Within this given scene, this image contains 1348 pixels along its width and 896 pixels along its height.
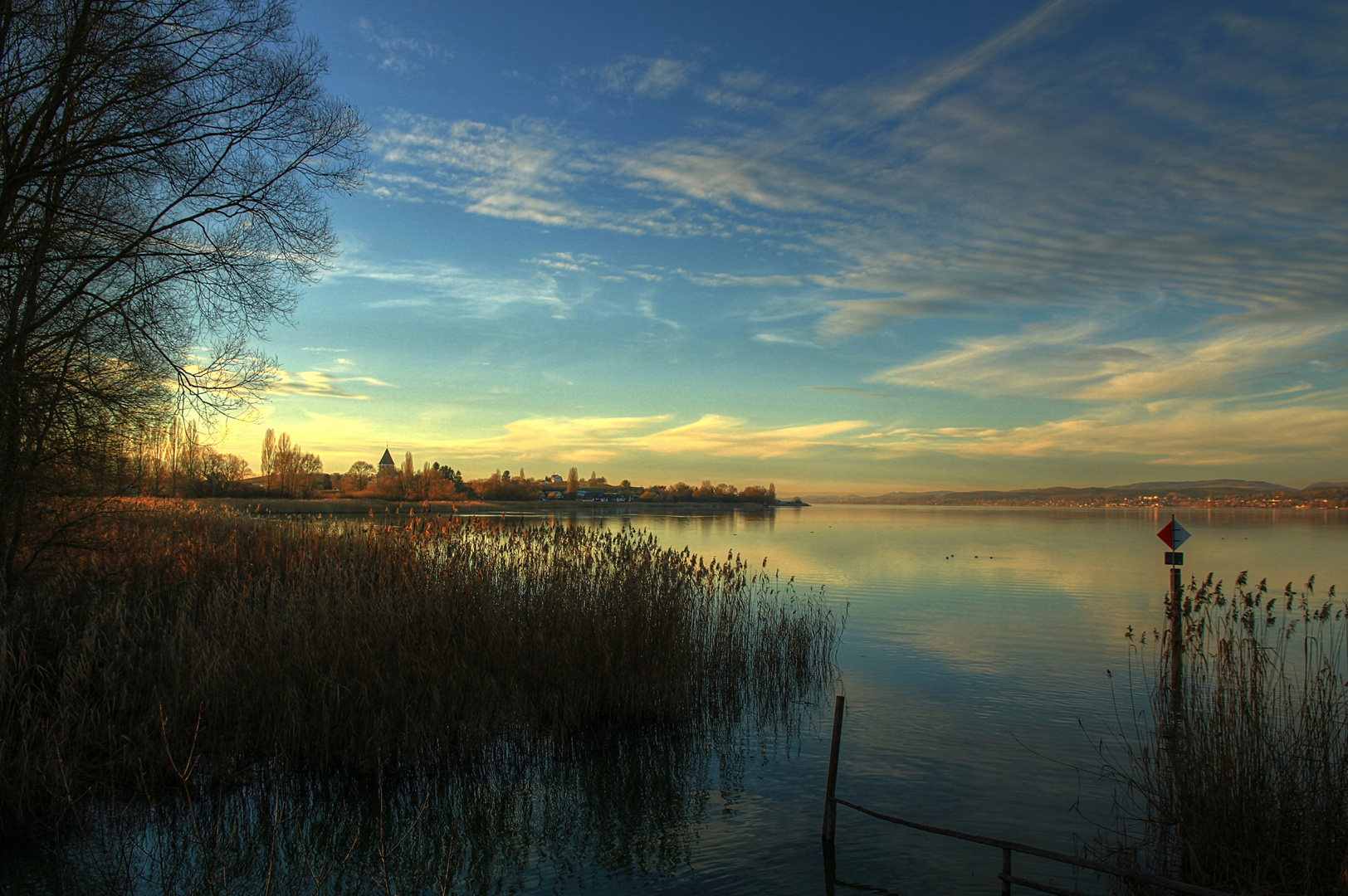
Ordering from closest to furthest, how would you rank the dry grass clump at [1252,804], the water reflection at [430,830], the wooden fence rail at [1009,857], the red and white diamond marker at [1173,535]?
the wooden fence rail at [1009,857] < the dry grass clump at [1252,804] < the water reflection at [430,830] < the red and white diamond marker at [1173,535]

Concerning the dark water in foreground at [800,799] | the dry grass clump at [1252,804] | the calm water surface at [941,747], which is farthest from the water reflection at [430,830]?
the dry grass clump at [1252,804]

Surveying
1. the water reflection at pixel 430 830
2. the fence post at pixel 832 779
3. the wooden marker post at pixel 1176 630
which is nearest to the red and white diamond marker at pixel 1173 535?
the wooden marker post at pixel 1176 630

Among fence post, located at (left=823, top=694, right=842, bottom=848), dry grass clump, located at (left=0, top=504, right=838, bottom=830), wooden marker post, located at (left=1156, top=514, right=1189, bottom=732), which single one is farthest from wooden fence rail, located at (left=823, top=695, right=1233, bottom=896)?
dry grass clump, located at (left=0, top=504, right=838, bottom=830)

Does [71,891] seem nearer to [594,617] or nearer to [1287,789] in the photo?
[594,617]

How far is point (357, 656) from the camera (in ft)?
26.7

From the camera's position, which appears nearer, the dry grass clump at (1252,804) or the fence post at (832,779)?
the dry grass clump at (1252,804)

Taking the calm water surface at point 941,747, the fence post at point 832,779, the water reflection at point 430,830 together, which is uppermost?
the fence post at point 832,779

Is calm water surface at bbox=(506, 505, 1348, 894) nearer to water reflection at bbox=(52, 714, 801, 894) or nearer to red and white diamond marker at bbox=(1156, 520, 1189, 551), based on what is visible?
water reflection at bbox=(52, 714, 801, 894)

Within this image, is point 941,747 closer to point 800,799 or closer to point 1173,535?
point 800,799

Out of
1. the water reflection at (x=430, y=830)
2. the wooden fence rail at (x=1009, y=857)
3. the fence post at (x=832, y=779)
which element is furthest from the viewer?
the fence post at (x=832, y=779)

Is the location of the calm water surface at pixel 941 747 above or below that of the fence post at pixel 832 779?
below

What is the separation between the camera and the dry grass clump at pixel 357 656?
6.99 meters

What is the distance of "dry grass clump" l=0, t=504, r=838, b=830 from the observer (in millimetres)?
6988

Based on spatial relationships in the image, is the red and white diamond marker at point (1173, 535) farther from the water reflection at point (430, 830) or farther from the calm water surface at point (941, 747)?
the water reflection at point (430, 830)
